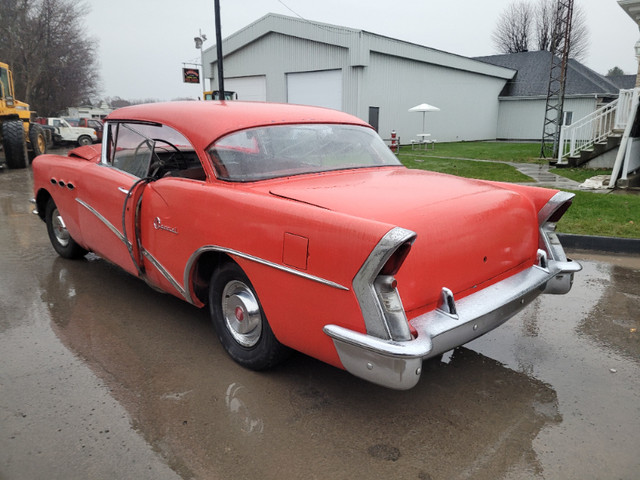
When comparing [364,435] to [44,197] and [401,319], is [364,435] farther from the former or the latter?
[44,197]

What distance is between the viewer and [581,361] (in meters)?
3.30

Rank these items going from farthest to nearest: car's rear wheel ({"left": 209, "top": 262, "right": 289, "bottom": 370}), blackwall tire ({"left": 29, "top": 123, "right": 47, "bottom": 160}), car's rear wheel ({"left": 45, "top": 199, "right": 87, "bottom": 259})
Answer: blackwall tire ({"left": 29, "top": 123, "right": 47, "bottom": 160}) < car's rear wheel ({"left": 45, "top": 199, "right": 87, "bottom": 259}) < car's rear wheel ({"left": 209, "top": 262, "right": 289, "bottom": 370})

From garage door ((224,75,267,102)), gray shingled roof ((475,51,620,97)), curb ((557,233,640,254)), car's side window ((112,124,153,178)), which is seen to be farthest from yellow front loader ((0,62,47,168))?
gray shingled roof ((475,51,620,97))

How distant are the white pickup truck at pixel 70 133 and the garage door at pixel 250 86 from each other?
7.99m

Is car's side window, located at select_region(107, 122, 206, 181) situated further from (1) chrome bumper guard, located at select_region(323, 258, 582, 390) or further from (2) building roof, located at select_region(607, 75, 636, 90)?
(2) building roof, located at select_region(607, 75, 636, 90)

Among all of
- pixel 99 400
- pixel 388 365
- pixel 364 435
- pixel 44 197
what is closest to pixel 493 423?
pixel 364 435

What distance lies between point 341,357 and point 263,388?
791 millimetres

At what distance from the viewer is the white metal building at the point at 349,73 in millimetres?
23000

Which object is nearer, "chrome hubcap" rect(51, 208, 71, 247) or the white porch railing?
"chrome hubcap" rect(51, 208, 71, 247)

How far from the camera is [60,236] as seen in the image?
17.6 ft

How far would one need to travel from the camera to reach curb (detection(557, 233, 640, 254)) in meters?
5.87

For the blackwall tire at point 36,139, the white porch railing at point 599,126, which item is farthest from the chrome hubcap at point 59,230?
the blackwall tire at point 36,139

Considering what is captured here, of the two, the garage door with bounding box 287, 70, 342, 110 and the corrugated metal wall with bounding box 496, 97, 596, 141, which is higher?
the garage door with bounding box 287, 70, 342, 110

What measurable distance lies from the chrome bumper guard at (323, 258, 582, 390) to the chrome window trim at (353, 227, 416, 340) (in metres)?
0.04
